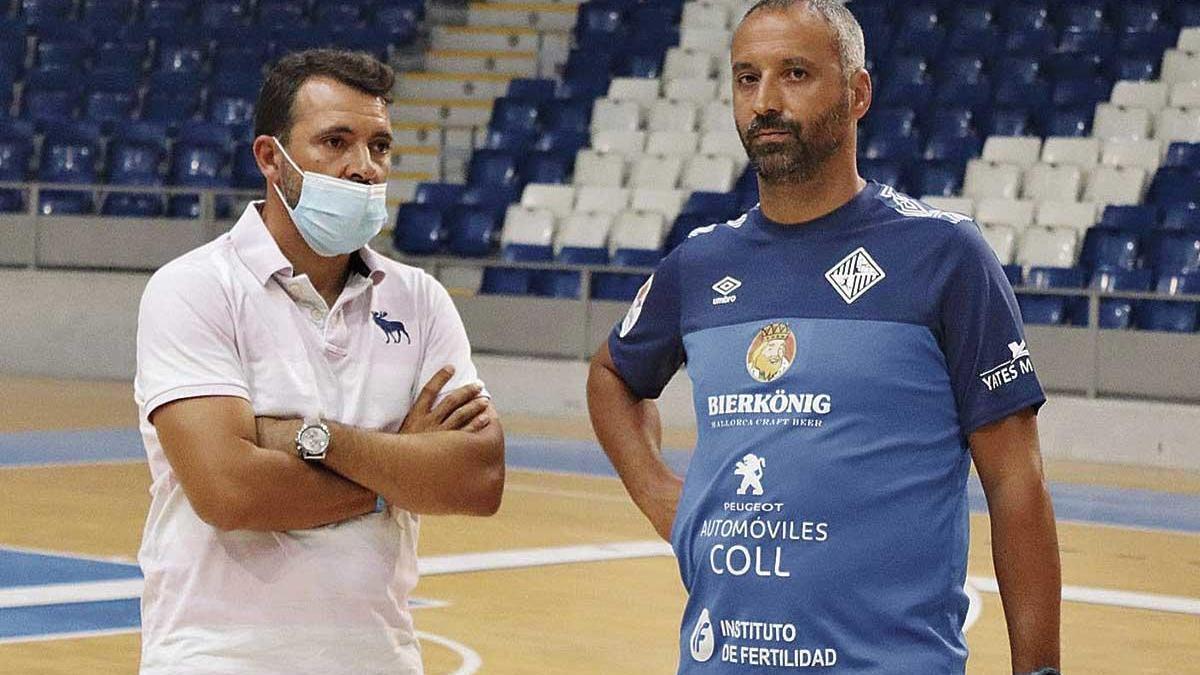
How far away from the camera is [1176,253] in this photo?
55.2 ft

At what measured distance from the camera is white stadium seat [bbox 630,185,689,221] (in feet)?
64.2

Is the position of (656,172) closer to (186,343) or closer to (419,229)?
(419,229)

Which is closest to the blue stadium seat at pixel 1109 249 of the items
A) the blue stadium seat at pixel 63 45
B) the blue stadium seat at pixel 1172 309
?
the blue stadium seat at pixel 1172 309

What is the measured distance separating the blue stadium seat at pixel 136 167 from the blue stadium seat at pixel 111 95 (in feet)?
2.84

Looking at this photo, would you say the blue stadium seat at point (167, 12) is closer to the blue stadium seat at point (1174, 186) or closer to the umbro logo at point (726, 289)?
the blue stadium seat at point (1174, 186)

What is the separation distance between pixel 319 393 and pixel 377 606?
0.39 m

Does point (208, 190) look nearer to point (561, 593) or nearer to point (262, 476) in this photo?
point (561, 593)

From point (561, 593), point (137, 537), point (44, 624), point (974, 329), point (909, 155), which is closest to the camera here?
point (974, 329)

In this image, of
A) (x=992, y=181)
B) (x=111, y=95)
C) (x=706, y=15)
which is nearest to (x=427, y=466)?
(x=992, y=181)

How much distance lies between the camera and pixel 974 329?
328 cm

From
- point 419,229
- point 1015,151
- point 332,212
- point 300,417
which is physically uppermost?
point 332,212

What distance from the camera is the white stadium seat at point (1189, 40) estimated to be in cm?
1930

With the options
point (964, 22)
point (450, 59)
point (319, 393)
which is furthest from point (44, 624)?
point (450, 59)

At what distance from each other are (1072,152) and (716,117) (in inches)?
147
